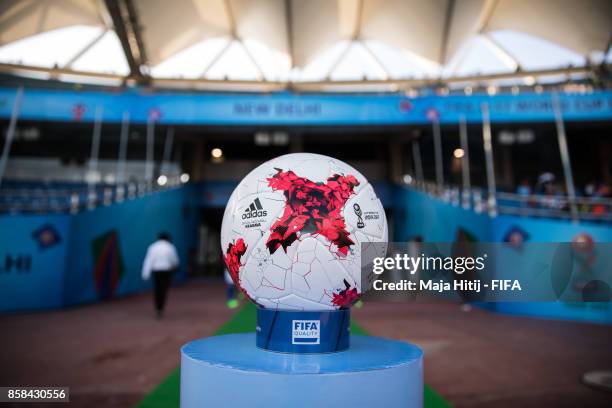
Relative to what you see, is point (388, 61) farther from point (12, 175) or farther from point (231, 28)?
point (12, 175)

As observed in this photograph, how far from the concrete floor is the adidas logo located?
249cm

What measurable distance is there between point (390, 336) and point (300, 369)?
544 centimetres

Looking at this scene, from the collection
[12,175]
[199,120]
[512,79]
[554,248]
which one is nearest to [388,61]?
[512,79]

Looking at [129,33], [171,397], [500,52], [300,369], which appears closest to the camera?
[300,369]

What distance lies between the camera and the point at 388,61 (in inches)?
853

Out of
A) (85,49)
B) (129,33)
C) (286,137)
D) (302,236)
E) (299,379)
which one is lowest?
(299,379)

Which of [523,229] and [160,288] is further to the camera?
[523,229]

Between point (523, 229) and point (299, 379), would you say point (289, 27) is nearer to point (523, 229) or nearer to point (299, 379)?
point (523, 229)

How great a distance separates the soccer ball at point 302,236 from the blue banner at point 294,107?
15217 millimetres

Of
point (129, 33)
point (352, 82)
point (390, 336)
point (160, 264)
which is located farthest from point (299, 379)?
point (129, 33)

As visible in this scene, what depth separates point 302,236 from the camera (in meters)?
2.78

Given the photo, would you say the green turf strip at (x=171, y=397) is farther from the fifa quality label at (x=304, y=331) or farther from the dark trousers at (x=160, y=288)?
the dark trousers at (x=160, y=288)

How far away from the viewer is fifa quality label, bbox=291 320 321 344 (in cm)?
299

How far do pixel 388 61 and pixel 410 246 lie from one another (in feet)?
63.8
